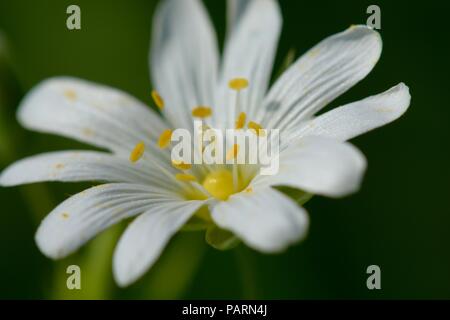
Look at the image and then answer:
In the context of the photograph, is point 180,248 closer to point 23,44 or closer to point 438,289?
point 438,289

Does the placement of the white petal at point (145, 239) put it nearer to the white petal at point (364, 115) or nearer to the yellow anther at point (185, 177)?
the yellow anther at point (185, 177)

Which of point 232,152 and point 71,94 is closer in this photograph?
point 232,152

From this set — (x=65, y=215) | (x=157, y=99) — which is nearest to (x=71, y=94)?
(x=157, y=99)

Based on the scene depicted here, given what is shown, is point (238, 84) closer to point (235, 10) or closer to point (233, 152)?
point (233, 152)

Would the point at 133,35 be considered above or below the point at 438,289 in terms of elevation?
above

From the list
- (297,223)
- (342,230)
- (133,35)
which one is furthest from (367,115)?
(133,35)

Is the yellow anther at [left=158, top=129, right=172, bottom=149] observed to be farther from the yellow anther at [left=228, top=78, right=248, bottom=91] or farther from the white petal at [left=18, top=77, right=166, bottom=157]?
the yellow anther at [left=228, top=78, right=248, bottom=91]

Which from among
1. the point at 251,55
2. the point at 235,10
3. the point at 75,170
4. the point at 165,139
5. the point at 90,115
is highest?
the point at 235,10

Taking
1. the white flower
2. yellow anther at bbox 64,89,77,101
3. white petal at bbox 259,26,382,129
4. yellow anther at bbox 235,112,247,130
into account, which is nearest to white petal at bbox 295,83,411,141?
the white flower
